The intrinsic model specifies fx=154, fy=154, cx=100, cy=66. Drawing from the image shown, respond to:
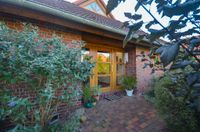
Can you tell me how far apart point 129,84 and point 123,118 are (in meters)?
2.48

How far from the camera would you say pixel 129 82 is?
6.22m

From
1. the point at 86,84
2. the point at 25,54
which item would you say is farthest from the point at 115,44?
the point at 25,54

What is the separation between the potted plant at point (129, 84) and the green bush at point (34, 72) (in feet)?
11.1

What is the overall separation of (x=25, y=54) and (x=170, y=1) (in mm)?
2393

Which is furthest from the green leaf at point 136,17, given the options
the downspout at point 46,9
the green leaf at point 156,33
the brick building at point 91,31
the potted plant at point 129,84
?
the potted plant at point 129,84

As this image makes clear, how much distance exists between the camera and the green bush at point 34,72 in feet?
7.86

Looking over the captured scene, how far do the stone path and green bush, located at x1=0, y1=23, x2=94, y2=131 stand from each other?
3.36 feet

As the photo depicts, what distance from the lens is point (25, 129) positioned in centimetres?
244

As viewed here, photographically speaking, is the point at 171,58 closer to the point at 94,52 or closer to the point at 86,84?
the point at 86,84

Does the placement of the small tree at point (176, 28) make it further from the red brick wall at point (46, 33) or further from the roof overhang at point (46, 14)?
the red brick wall at point (46, 33)

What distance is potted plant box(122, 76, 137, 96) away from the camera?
618cm

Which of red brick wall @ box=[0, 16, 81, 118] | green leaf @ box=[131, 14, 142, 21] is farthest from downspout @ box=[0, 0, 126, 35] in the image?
green leaf @ box=[131, 14, 142, 21]

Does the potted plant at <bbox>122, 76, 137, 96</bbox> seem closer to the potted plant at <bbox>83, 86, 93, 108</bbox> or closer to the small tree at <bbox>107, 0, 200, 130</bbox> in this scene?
the potted plant at <bbox>83, 86, 93, 108</bbox>

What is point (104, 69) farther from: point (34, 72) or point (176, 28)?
point (176, 28)
